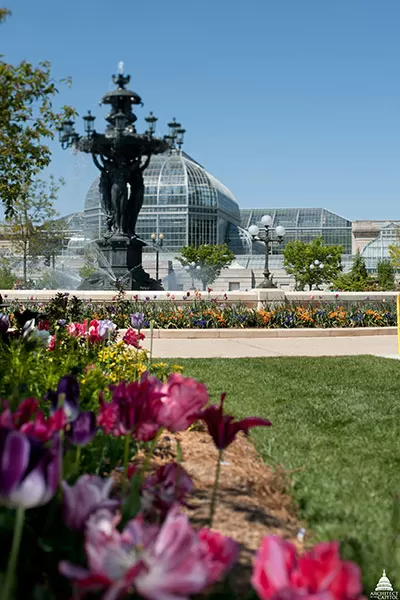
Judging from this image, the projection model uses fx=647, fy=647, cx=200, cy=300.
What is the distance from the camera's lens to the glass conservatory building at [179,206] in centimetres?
9331

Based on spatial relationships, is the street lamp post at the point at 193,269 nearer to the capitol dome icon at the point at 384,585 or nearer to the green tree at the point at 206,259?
the green tree at the point at 206,259

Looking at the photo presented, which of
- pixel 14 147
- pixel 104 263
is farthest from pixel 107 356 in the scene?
pixel 104 263

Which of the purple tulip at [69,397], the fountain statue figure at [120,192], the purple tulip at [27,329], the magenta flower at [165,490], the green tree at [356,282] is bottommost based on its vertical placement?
the magenta flower at [165,490]

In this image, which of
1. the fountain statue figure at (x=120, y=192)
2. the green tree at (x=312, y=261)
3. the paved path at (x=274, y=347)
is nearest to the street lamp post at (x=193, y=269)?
the green tree at (x=312, y=261)

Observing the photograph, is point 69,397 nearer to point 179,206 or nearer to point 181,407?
point 181,407

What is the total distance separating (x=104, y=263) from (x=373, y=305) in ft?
36.9

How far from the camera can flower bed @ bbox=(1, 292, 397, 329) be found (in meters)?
17.0

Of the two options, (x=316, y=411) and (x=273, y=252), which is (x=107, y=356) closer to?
(x=316, y=411)

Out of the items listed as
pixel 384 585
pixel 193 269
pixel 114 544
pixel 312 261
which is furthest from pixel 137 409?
pixel 193 269

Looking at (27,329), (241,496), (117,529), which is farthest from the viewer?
(27,329)

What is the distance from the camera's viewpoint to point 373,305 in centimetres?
1964

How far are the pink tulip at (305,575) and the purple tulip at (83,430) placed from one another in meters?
0.90

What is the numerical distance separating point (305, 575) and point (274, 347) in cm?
1264

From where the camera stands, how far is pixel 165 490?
229cm
